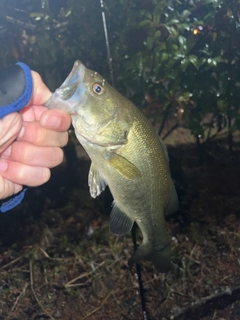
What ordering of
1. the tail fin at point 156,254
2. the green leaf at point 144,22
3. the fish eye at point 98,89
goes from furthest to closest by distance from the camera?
the green leaf at point 144,22 → the tail fin at point 156,254 → the fish eye at point 98,89

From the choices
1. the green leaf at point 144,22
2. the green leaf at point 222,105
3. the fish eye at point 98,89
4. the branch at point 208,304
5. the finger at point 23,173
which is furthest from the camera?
the green leaf at point 222,105

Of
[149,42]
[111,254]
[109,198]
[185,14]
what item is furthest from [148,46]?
[111,254]

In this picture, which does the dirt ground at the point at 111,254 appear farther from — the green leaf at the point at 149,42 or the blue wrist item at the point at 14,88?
the blue wrist item at the point at 14,88

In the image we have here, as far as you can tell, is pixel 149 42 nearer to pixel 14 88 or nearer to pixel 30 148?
pixel 30 148

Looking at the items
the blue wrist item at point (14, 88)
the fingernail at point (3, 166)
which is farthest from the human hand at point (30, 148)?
the blue wrist item at point (14, 88)

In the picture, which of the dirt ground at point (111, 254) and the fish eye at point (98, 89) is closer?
the fish eye at point (98, 89)

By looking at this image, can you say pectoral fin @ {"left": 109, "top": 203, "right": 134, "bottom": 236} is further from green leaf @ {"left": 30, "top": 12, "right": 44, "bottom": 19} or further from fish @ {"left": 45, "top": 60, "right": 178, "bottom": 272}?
green leaf @ {"left": 30, "top": 12, "right": 44, "bottom": 19}

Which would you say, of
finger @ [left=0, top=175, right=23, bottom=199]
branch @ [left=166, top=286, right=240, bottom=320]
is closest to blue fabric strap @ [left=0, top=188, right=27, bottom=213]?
finger @ [left=0, top=175, right=23, bottom=199]

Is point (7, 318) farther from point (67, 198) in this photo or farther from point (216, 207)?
point (216, 207)
